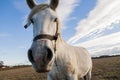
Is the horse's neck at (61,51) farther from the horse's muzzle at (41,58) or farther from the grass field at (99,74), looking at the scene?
the grass field at (99,74)

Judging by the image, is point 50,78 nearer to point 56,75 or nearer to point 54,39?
point 56,75

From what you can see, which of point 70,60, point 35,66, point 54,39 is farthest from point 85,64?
point 35,66

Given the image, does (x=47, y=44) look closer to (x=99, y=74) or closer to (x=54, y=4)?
(x=54, y=4)

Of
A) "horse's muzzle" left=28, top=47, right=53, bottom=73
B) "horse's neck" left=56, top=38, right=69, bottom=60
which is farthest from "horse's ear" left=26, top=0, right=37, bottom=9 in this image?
"horse's muzzle" left=28, top=47, right=53, bottom=73

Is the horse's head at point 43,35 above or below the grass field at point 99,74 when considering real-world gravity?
above

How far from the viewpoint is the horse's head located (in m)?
4.09

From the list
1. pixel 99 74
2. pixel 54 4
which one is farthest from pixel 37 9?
pixel 99 74

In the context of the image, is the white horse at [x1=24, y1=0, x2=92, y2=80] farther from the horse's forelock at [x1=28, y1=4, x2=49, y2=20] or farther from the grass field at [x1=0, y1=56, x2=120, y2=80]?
the grass field at [x1=0, y1=56, x2=120, y2=80]

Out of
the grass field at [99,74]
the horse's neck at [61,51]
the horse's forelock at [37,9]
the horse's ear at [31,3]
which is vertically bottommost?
the grass field at [99,74]

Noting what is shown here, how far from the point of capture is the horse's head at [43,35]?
4086 mm

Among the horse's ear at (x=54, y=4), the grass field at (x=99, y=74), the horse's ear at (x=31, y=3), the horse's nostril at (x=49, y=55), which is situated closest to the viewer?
the horse's nostril at (x=49, y=55)

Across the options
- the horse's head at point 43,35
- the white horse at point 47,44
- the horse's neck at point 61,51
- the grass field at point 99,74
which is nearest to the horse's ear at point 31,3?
the white horse at point 47,44

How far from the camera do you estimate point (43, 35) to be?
4.30 m

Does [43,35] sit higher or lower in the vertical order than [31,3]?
lower
